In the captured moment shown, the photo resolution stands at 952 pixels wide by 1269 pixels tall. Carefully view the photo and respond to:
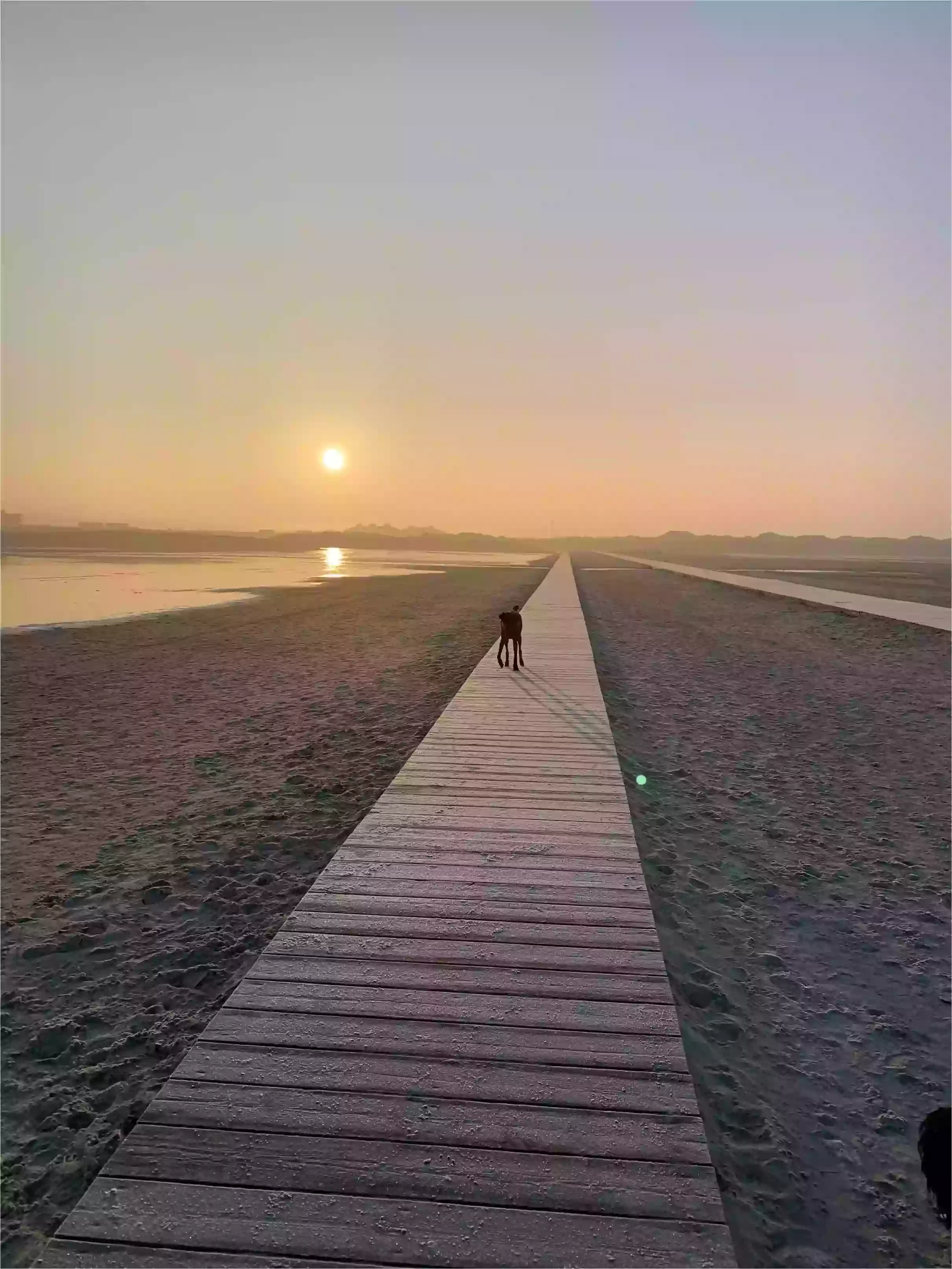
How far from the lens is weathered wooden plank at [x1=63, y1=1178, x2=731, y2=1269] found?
197 centimetres

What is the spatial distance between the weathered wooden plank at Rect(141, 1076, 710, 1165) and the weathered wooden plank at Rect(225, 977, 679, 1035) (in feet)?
1.36

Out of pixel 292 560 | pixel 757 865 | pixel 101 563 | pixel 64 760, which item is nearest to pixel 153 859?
pixel 64 760

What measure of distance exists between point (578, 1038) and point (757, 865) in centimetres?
318

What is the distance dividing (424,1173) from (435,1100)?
0.28 m

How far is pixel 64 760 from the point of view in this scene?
25.5 ft

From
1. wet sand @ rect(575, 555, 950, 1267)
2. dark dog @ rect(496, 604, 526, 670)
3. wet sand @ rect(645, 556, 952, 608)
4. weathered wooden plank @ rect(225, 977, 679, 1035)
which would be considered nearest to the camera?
wet sand @ rect(575, 555, 950, 1267)

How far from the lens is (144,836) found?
5836 mm

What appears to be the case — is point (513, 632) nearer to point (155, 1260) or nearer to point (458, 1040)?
point (458, 1040)

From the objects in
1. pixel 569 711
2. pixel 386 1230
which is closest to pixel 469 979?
pixel 386 1230

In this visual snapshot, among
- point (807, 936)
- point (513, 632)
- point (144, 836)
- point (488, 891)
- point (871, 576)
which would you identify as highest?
point (871, 576)

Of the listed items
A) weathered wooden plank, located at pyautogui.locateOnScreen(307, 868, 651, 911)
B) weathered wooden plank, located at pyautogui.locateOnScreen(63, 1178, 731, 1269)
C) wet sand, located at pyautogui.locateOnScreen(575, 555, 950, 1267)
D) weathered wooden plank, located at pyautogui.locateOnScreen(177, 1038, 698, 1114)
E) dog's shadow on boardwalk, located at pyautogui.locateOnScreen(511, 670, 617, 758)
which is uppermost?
dog's shadow on boardwalk, located at pyautogui.locateOnScreen(511, 670, 617, 758)

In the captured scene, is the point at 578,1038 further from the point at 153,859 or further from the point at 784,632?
the point at 784,632

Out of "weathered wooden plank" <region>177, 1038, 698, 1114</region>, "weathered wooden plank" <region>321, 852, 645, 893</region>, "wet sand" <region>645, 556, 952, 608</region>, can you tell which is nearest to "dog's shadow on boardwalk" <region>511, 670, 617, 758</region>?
"weathered wooden plank" <region>321, 852, 645, 893</region>

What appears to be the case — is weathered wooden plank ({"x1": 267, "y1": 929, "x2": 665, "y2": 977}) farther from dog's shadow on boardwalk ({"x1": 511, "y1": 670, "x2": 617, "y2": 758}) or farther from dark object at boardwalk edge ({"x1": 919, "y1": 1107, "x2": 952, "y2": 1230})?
dog's shadow on boardwalk ({"x1": 511, "y1": 670, "x2": 617, "y2": 758})
